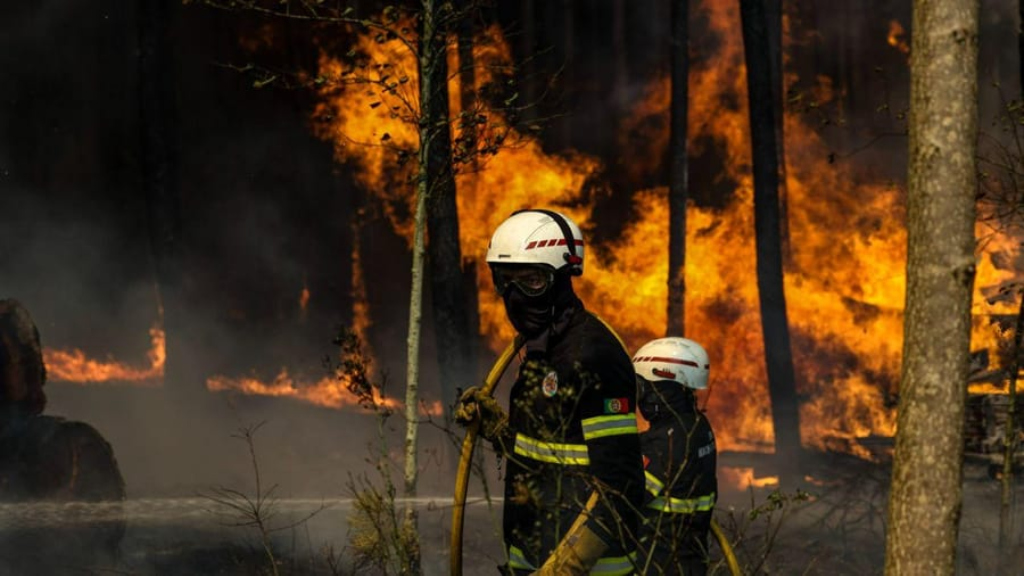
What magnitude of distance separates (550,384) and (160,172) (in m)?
15.1

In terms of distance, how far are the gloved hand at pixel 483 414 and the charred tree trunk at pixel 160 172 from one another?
47.0ft

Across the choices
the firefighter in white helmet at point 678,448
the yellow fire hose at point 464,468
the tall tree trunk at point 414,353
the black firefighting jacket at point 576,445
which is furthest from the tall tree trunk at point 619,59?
the black firefighting jacket at point 576,445

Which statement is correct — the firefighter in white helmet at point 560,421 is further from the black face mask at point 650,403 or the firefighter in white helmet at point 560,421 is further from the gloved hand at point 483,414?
the black face mask at point 650,403

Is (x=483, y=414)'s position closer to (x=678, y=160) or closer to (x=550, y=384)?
(x=550, y=384)

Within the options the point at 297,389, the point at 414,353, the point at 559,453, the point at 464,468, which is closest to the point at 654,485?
the point at 464,468

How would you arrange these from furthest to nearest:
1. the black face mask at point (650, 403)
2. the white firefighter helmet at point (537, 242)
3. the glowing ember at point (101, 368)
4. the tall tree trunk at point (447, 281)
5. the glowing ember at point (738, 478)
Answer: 1. the glowing ember at point (101, 368)
2. the glowing ember at point (738, 478)
3. the tall tree trunk at point (447, 281)
4. the black face mask at point (650, 403)
5. the white firefighter helmet at point (537, 242)

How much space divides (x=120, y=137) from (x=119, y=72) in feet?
3.58

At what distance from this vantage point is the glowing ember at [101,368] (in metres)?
19.4

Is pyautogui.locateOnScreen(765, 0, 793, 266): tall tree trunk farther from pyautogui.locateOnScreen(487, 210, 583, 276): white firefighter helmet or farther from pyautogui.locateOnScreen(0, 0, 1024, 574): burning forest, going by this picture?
pyautogui.locateOnScreen(487, 210, 583, 276): white firefighter helmet

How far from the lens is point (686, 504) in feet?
20.2

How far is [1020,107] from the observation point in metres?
8.29

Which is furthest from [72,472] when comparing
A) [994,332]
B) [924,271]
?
[994,332]

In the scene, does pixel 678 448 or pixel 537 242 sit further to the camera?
pixel 678 448

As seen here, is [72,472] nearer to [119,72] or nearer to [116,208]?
[116,208]
